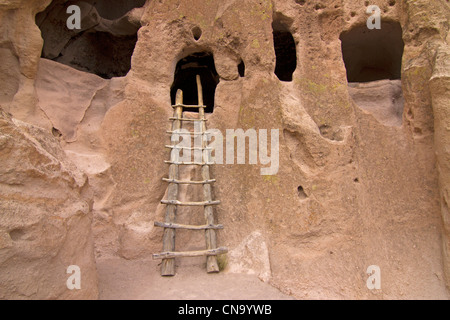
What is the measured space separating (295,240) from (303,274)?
0.29m

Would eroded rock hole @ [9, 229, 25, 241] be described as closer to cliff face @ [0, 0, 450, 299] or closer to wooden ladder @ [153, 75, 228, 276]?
cliff face @ [0, 0, 450, 299]

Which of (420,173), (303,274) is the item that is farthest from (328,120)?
(303,274)

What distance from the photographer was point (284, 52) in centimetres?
552

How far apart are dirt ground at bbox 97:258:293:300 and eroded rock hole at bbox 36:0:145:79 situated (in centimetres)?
325

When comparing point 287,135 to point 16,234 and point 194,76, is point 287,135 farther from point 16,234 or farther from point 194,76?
point 194,76

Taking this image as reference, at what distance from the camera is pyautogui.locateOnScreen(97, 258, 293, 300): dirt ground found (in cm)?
264

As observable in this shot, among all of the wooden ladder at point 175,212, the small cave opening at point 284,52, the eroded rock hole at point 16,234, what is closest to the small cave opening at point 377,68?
the small cave opening at point 284,52

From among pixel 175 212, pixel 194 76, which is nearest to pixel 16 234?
pixel 175 212

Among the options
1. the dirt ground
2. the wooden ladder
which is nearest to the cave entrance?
the wooden ladder

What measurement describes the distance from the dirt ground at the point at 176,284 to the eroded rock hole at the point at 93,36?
10.7 ft

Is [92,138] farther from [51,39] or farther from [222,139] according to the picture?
[51,39]

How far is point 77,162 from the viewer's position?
3.61m

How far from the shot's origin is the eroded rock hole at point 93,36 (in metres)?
4.78

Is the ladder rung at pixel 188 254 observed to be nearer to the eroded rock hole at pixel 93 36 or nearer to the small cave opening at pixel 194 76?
the small cave opening at pixel 194 76
